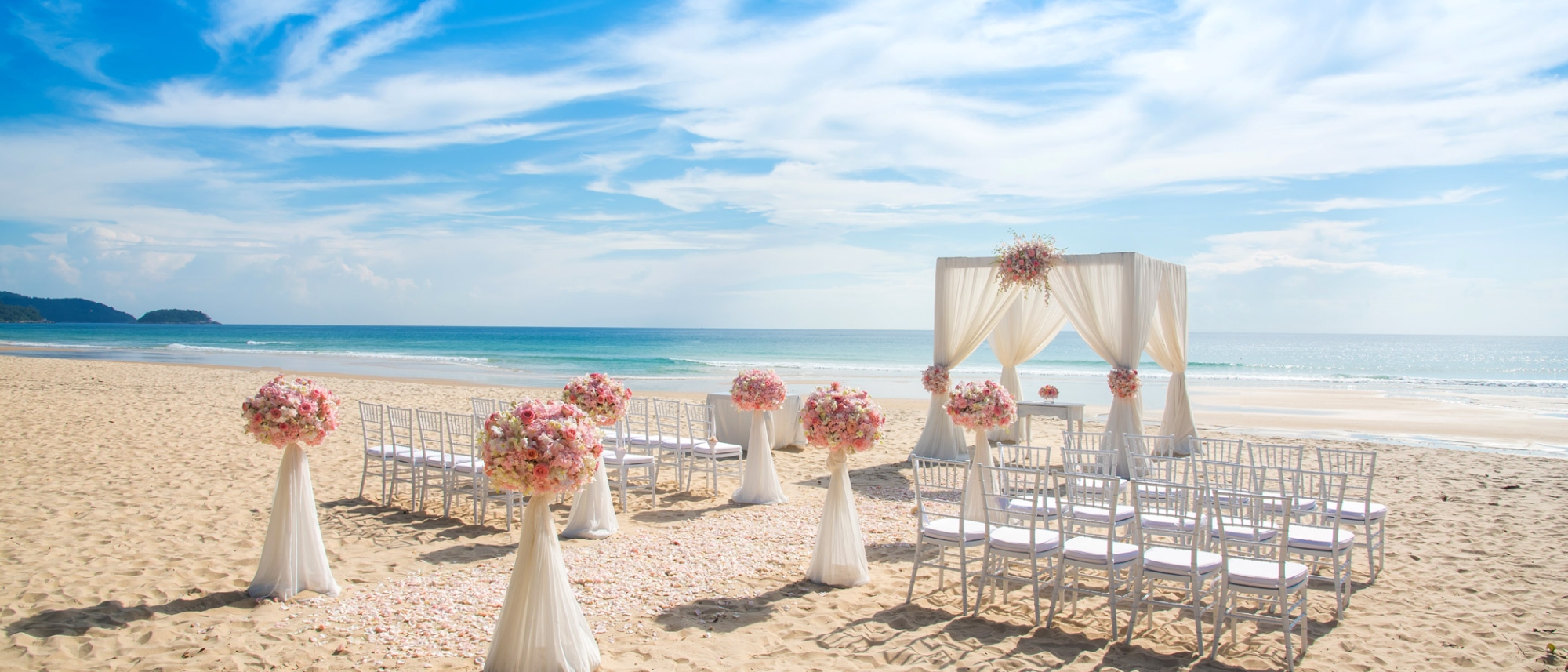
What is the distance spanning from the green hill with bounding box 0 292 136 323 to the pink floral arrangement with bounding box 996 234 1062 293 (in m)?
113

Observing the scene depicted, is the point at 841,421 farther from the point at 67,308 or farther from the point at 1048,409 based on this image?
the point at 67,308

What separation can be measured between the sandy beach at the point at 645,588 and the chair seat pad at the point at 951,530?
383 millimetres

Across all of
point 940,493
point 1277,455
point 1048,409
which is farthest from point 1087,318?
point 940,493

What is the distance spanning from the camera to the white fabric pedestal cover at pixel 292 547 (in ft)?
13.7

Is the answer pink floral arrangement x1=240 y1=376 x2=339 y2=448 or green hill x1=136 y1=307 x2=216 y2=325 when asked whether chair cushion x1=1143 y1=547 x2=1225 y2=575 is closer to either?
pink floral arrangement x1=240 y1=376 x2=339 y2=448

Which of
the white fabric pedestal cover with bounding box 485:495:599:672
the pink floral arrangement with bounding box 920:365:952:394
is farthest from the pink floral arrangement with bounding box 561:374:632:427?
the pink floral arrangement with bounding box 920:365:952:394

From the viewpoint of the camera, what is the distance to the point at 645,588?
4.52 metres

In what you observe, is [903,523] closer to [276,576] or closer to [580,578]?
[580,578]

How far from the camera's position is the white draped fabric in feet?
15.3

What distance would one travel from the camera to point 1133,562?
4145 millimetres

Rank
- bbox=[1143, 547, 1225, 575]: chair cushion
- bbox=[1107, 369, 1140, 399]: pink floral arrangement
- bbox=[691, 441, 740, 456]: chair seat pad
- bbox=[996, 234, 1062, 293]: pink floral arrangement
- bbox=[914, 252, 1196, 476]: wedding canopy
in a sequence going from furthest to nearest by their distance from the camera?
bbox=[996, 234, 1062, 293]: pink floral arrangement → bbox=[914, 252, 1196, 476]: wedding canopy → bbox=[1107, 369, 1140, 399]: pink floral arrangement → bbox=[691, 441, 740, 456]: chair seat pad → bbox=[1143, 547, 1225, 575]: chair cushion

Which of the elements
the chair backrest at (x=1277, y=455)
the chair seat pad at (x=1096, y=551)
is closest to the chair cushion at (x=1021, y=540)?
the chair seat pad at (x=1096, y=551)

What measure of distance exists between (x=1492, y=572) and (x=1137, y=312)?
3936 millimetres

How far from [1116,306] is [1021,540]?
5362 mm
